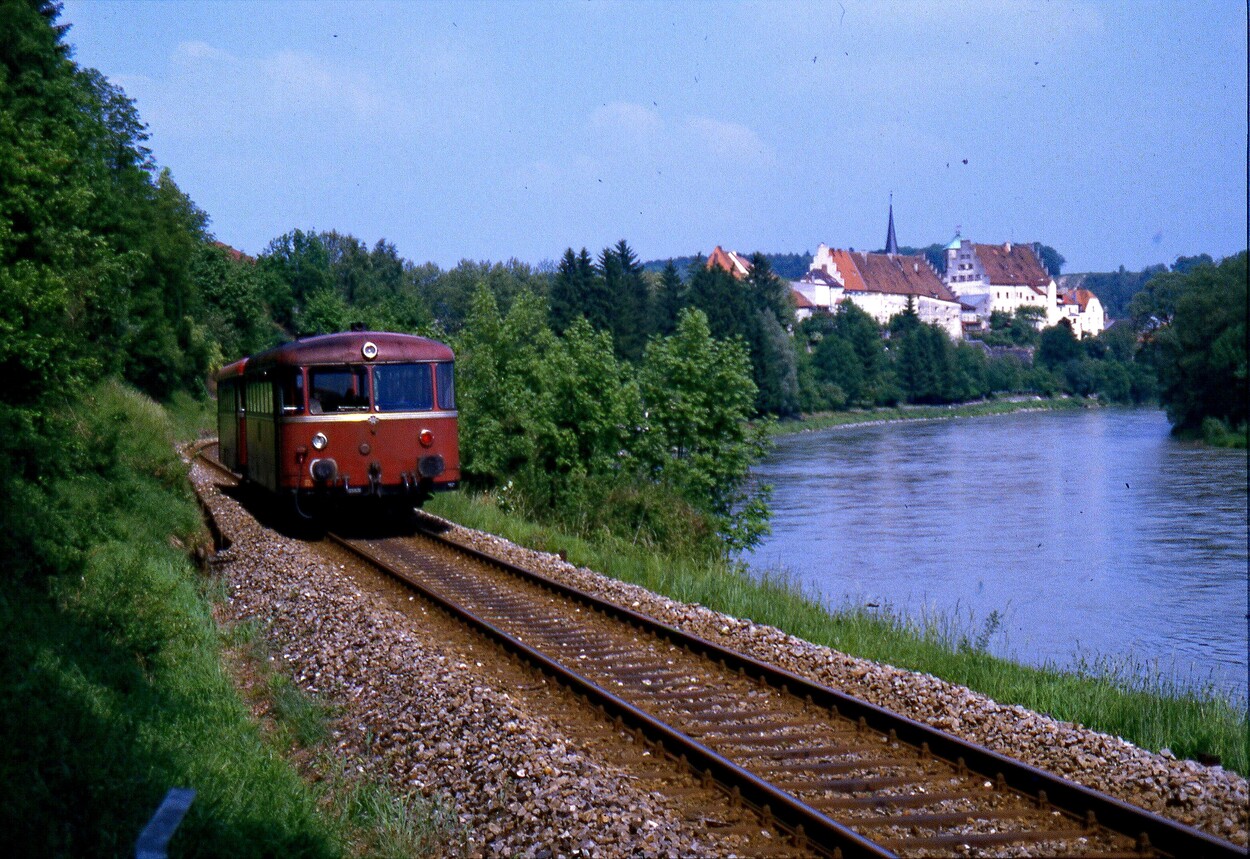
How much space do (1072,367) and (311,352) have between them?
318 ft

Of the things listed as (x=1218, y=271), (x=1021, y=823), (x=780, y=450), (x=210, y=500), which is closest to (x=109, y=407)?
(x=210, y=500)

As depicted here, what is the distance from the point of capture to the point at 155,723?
7.27 meters

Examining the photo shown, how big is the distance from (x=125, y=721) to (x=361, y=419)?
35.0 feet

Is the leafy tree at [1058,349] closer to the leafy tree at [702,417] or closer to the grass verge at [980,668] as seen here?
the leafy tree at [702,417]

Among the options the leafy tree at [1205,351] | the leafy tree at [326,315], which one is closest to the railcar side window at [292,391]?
the leafy tree at [1205,351]

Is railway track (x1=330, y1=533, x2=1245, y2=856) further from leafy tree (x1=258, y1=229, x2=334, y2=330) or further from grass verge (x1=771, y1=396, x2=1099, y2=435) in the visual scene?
leafy tree (x1=258, y1=229, x2=334, y2=330)

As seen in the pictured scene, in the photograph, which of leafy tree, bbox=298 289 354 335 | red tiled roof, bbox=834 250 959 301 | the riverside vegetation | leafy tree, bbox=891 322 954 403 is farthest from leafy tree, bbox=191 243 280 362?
red tiled roof, bbox=834 250 959 301

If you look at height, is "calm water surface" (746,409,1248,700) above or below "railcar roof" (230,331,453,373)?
below

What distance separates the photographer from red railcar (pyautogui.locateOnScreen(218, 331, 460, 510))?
17219 mm

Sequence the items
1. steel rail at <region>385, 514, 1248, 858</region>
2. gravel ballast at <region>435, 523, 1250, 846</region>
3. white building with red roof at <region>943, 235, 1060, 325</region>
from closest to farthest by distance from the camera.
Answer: steel rail at <region>385, 514, 1248, 858</region> < gravel ballast at <region>435, 523, 1250, 846</region> < white building with red roof at <region>943, 235, 1060, 325</region>

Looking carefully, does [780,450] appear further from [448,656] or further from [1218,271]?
[448,656]

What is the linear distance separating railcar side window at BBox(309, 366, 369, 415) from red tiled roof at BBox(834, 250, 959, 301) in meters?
147

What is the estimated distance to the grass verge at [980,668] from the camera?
7.94 metres

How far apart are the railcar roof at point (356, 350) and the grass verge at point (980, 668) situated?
12.2 ft
